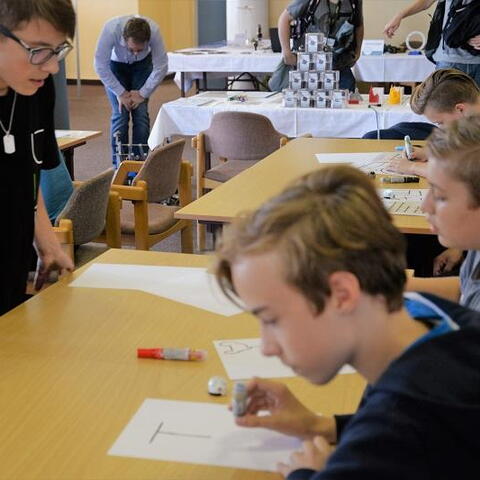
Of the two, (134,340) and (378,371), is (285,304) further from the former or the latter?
(134,340)

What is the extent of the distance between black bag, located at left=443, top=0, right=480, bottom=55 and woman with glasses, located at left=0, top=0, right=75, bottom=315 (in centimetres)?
284

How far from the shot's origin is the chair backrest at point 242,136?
15.3 feet

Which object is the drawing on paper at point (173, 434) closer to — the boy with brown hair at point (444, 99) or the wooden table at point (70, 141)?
the boy with brown hair at point (444, 99)

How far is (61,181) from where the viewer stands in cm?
333

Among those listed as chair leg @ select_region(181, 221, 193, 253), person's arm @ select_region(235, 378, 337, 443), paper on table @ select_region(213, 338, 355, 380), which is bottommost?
chair leg @ select_region(181, 221, 193, 253)

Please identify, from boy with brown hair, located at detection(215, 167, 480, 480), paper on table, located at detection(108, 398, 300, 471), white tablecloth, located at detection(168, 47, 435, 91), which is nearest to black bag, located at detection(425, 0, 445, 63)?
white tablecloth, located at detection(168, 47, 435, 91)

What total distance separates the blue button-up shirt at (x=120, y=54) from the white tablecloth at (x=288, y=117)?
3.09ft

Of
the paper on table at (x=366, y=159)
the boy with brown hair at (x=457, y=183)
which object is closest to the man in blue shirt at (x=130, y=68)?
the paper on table at (x=366, y=159)

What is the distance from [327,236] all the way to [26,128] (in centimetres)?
127

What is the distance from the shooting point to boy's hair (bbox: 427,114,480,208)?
167 centimetres

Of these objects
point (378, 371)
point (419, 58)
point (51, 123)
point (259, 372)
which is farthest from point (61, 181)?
point (419, 58)

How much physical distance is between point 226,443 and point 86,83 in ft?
39.2

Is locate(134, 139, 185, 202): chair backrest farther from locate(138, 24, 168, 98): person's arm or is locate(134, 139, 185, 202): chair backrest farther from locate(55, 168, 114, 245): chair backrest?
locate(138, 24, 168, 98): person's arm

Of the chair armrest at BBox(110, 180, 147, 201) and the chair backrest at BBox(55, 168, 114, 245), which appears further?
the chair armrest at BBox(110, 180, 147, 201)
